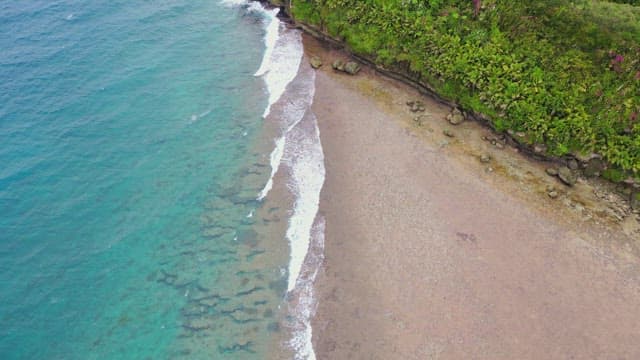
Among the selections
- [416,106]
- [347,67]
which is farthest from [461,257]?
[347,67]

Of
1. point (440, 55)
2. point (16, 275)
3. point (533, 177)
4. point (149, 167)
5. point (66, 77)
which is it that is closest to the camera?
point (16, 275)

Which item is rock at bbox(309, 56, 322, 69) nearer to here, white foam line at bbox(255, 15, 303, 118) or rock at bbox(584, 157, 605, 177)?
white foam line at bbox(255, 15, 303, 118)

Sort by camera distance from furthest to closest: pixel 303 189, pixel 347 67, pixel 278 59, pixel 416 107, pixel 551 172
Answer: pixel 278 59 < pixel 347 67 < pixel 416 107 < pixel 303 189 < pixel 551 172

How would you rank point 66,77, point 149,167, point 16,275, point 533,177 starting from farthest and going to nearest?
point 66,77 → point 149,167 → point 533,177 → point 16,275

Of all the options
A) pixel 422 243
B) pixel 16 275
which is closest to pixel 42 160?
pixel 16 275

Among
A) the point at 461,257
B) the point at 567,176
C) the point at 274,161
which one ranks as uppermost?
the point at 567,176

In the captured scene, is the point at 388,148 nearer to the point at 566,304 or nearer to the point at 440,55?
the point at 440,55

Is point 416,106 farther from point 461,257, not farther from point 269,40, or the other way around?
point 269,40
